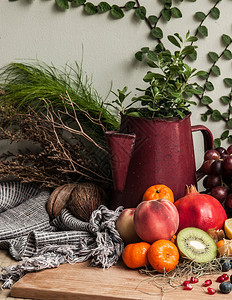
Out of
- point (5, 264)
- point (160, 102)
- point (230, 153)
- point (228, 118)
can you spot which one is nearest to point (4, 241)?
point (5, 264)

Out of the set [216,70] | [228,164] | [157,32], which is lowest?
[228,164]

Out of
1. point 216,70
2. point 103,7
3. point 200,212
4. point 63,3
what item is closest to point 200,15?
point 216,70

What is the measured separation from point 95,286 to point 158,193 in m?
0.28

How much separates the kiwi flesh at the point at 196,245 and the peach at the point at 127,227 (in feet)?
0.35

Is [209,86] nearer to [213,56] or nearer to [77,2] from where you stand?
[213,56]

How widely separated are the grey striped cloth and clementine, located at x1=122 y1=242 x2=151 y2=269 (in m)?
0.04

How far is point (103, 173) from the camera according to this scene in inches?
47.9

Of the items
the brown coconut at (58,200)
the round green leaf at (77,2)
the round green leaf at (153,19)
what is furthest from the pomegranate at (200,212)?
the round green leaf at (77,2)

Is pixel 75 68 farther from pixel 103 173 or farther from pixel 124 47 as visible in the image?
pixel 103 173

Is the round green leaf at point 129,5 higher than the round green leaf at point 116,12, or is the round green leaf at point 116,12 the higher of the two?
the round green leaf at point 129,5

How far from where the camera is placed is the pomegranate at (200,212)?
93 cm

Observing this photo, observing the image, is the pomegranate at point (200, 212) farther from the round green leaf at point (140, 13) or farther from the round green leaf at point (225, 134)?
the round green leaf at point (140, 13)

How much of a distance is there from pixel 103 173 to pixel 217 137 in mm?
392

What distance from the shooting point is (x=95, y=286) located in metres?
0.79
